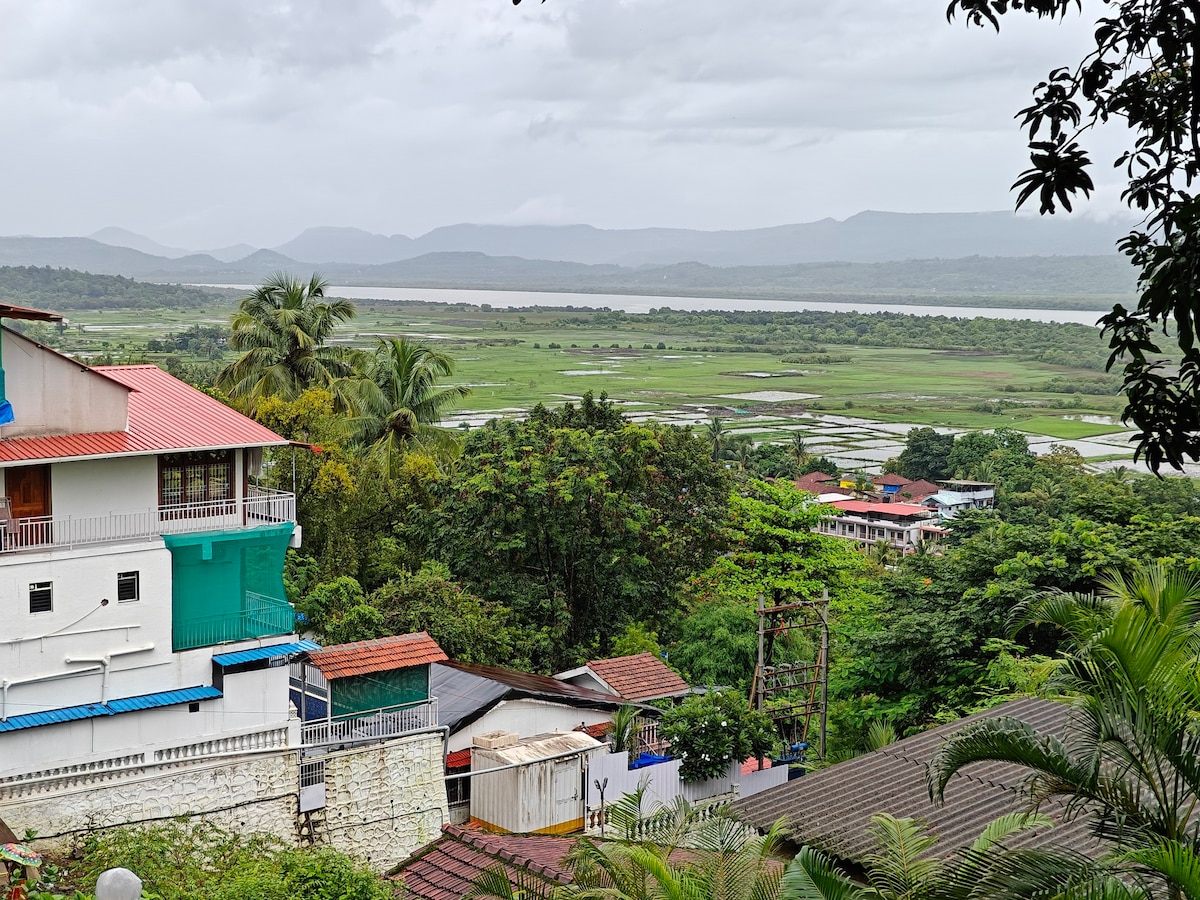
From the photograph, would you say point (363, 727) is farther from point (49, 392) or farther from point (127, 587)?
point (49, 392)

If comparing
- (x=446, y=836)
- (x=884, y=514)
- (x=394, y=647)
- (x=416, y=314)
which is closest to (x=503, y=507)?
(x=394, y=647)

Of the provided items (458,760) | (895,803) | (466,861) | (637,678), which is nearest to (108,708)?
(458,760)

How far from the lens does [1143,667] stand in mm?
6797

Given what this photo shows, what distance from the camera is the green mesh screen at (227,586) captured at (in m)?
16.3

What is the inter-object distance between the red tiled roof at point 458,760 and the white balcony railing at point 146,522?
3.91 meters

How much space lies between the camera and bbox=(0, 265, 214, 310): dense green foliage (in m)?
168

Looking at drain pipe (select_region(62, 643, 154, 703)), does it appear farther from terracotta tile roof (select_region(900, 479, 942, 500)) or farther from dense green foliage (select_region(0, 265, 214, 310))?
dense green foliage (select_region(0, 265, 214, 310))

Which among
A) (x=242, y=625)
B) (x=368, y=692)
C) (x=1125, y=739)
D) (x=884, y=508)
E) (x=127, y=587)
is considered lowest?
(x=884, y=508)

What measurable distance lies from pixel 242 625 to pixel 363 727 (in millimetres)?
2067

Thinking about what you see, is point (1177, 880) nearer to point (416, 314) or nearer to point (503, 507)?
point (503, 507)

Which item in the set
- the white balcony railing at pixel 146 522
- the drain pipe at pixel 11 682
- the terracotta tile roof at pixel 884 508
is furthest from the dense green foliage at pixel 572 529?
the terracotta tile roof at pixel 884 508

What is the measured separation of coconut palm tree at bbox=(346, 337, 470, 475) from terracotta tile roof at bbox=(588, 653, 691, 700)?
12.4m

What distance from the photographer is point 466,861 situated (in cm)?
1216

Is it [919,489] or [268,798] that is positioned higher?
[268,798]
